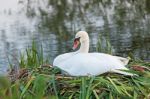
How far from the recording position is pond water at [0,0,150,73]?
1459cm

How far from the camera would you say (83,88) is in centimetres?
380

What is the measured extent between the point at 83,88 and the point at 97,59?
76cm

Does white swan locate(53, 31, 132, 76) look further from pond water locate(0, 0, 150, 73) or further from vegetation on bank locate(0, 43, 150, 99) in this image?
pond water locate(0, 0, 150, 73)

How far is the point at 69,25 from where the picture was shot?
19391 mm

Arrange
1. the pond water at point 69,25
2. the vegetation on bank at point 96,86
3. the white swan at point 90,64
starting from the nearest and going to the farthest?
the vegetation on bank at point 96,86 → the white swan at point 90,64 → the pond water at point 69,25

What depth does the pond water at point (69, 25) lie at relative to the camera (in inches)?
574

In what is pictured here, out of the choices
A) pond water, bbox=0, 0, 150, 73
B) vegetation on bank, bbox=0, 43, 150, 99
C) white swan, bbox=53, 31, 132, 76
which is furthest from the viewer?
pond water, bbox=0, 0, 150, 73

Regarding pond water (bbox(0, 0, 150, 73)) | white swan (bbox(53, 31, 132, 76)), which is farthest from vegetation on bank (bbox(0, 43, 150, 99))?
pond water (bbox(0, 0, 150, 73))

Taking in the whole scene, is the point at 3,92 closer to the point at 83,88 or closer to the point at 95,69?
the point at 83,88

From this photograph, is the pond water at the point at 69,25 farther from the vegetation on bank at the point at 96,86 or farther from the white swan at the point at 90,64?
the vegetation on bank at the point at 96,86

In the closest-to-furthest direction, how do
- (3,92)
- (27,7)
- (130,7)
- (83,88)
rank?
(3,92) → (83,88) → (130,7) → (27,7)

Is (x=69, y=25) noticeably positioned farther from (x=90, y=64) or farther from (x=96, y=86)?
(x=96, y=86)

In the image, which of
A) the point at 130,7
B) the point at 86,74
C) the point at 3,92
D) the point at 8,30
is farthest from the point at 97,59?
the point at 130,7

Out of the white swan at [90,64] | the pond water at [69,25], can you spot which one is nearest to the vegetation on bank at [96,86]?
the white swan at [90,64]
